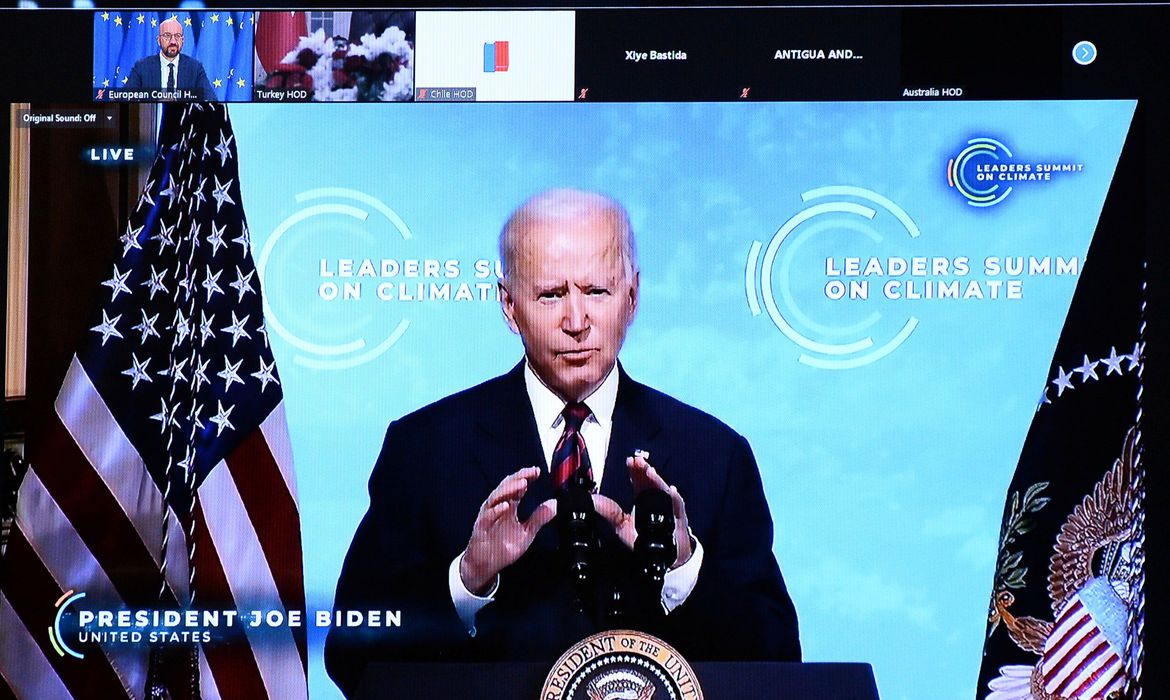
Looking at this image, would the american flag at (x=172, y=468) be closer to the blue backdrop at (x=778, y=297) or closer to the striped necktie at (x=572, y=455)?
the blue backdrop at (x=778, y=297)

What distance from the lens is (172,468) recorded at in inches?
175

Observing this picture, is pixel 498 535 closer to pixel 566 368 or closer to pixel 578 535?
pixel 578 535

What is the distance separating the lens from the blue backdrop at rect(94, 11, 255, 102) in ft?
14.8

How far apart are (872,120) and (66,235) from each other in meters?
2.61

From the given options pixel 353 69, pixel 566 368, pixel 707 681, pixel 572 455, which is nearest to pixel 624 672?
pixel 707 681

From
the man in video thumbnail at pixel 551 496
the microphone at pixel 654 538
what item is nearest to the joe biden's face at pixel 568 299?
the man in video thumbnail at pixel 551 496

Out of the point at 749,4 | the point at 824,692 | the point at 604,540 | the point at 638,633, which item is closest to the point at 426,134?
the point at 749,4

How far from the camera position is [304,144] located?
4.46 metres

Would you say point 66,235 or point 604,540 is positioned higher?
point 66,235

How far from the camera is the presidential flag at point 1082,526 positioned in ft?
14.1

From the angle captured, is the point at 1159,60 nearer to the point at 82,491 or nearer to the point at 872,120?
the point at 872,120

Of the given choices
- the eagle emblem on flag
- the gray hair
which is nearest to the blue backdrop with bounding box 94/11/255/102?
the gray hair

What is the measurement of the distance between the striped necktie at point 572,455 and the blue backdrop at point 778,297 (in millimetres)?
236

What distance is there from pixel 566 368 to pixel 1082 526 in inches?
66.3
